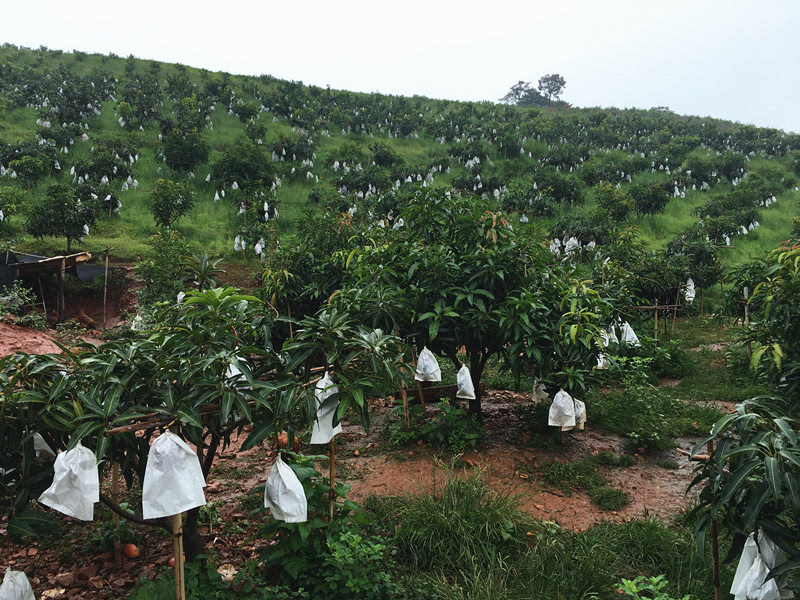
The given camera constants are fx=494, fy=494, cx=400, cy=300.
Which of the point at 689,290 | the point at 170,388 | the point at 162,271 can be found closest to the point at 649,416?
the point at 170,388

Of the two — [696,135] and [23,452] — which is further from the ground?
[696,135]

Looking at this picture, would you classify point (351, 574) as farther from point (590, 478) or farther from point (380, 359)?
point (590, 478)

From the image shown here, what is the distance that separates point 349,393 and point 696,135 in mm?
42554

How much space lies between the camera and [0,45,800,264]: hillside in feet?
58.1

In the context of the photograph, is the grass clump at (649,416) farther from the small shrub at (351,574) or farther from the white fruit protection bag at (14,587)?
the white fruit protection bag at (14,587)

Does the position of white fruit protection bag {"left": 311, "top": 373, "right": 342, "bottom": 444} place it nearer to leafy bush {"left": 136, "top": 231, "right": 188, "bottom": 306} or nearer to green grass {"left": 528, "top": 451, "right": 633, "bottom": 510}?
green grass {"left": 528, "top": 451, "right": 633, "bottom": 510}

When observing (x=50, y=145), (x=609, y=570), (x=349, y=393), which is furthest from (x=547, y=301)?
(x=50, y=145)

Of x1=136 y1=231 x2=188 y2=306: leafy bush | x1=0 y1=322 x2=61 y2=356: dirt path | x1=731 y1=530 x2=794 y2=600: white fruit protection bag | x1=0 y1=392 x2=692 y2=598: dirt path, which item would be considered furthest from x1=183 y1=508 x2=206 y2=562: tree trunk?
x1=136 y1=231 x2=188 y2=306: leafy bush

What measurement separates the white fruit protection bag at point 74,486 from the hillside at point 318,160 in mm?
13260

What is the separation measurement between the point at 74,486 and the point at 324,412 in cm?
119

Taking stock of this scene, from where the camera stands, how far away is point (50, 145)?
21484 mm

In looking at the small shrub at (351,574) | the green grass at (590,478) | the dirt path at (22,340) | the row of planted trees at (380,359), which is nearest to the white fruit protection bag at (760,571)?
the row of planted trees at (380,359)

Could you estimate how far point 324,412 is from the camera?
2.79 meters

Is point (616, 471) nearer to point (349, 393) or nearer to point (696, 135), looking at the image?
point (349, 393)
